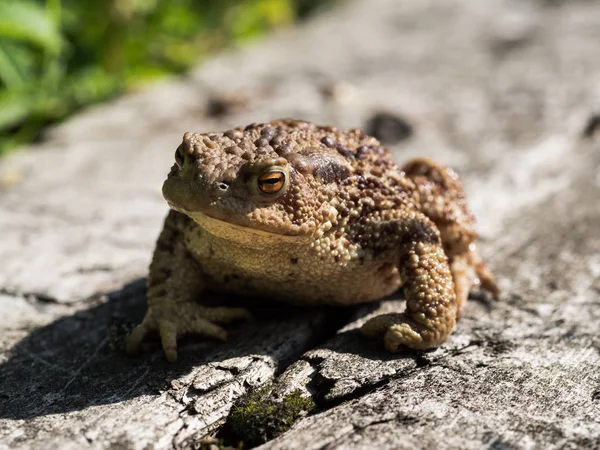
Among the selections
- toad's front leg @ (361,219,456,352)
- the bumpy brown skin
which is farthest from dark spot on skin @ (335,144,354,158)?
toad's front leg @ (361,219,456,352)

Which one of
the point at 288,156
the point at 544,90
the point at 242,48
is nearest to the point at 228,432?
the point at 288,156

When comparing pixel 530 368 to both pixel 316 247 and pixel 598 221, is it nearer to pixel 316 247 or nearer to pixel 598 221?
pixel 316 247

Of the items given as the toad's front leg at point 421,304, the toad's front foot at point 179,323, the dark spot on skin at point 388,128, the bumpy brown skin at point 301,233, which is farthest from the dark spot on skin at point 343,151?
the dark spot on skin at point 388,128

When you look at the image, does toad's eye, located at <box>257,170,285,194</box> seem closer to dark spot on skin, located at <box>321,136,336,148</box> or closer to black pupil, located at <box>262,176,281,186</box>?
black pupil, located at <box>262,176,281,186</box>

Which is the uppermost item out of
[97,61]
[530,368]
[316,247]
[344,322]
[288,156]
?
[97,61]

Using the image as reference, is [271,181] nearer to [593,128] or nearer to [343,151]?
[343,151]
